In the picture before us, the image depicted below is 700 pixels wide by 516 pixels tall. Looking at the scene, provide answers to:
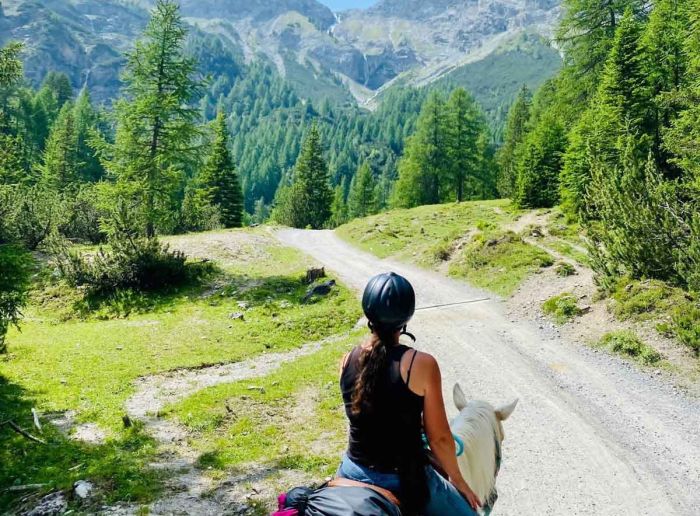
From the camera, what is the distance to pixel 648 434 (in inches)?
368

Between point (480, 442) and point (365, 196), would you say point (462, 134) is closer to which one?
point (365, 196)

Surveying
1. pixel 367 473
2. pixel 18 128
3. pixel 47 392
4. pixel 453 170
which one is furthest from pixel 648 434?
pixel 18 128

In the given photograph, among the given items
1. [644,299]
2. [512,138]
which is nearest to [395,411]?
[644,299]

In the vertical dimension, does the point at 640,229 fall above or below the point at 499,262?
above

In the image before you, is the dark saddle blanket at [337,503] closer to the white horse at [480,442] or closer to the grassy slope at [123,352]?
the white horse at [480,442]

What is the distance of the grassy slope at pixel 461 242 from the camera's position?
20969mm

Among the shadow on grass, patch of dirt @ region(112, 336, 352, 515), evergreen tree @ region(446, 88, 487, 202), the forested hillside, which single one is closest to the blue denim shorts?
patch of dirt @ region(112, 336, 352, 515)

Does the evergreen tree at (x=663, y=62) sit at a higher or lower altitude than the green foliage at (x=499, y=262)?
higher

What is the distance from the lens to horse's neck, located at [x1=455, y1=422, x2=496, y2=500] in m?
4.55

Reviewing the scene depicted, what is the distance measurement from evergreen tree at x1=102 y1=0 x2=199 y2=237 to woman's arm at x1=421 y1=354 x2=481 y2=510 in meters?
22.9

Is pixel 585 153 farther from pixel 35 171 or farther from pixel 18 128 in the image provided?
pixel 18 128

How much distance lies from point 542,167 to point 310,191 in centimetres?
3189

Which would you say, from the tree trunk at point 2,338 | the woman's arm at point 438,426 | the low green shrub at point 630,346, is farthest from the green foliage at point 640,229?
the tree trunk at point 2,338

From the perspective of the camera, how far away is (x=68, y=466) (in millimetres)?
8609
